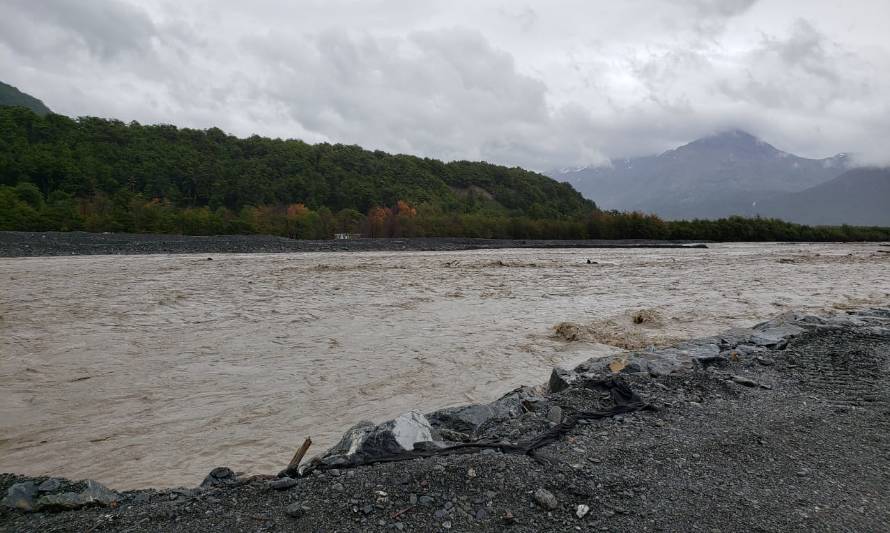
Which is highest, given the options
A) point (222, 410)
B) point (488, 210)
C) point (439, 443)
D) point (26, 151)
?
point (26, 151)

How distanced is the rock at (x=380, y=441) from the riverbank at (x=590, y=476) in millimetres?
20

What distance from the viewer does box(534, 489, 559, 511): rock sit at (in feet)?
10.1

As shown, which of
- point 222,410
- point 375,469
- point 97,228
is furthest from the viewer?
point 97,228

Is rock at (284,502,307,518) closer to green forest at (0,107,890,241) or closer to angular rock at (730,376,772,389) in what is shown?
angular rock at (730,376,772,389)

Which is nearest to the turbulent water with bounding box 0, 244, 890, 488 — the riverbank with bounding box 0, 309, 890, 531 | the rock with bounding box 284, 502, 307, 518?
the riverbank with bounding box 0, 309, 890, 531

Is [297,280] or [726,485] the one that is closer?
[726,485]

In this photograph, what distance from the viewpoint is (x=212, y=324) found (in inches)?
463

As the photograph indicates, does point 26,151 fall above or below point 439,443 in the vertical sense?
above

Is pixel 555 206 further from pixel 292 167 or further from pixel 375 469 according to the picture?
pixel 375 469

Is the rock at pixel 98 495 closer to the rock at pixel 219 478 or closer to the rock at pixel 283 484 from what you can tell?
the rock at pixel 219 478

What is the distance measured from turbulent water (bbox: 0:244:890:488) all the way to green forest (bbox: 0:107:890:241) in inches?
1650

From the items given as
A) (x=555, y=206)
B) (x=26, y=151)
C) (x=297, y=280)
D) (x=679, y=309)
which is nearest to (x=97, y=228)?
(x=26, y=151)

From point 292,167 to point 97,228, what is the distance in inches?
2088

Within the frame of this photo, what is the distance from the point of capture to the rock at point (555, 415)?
4.65 meters
